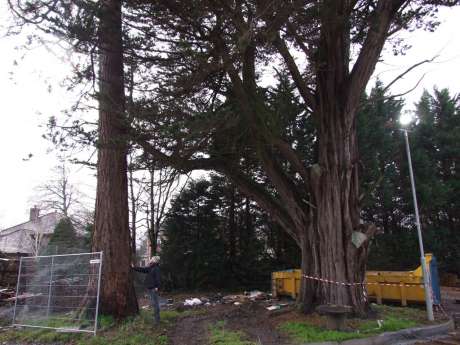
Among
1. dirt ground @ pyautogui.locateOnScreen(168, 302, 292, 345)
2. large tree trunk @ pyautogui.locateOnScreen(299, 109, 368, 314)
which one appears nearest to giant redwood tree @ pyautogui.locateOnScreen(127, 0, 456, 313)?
large tree trunk @ pyautogui.locateOnScreen(299, 109, 368, 314)

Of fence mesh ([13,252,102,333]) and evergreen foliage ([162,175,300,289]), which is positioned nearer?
fence mesh ([13,252,102,333])

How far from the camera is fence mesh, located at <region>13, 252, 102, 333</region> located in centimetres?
911

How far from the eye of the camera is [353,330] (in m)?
7.99

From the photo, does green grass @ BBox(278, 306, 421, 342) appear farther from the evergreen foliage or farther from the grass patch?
the evergreen foliage

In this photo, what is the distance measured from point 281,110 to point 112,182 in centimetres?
492

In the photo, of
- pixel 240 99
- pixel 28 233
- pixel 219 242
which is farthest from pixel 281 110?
pixel 28 233

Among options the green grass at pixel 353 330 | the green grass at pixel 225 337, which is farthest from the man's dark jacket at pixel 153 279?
the green grass at pixel 353 330


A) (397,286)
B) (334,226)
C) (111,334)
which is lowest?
(111,334)

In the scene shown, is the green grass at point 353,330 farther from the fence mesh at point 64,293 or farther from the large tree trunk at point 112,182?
the fence mesh at point 64,293

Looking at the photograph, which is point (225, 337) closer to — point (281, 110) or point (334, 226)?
point (334, 226)

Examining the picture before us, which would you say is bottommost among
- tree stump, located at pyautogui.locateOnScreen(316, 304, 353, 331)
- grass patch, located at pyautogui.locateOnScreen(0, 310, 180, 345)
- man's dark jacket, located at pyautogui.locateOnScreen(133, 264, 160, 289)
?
grass patch, located at pyautogui.locateOnScreen(0, 310, 180, 345)

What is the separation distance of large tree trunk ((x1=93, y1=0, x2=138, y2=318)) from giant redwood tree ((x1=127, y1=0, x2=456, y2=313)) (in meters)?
0.61

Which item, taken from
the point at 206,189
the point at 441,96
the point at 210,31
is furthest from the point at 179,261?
the point at 441,96

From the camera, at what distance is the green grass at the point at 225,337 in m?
7.00
